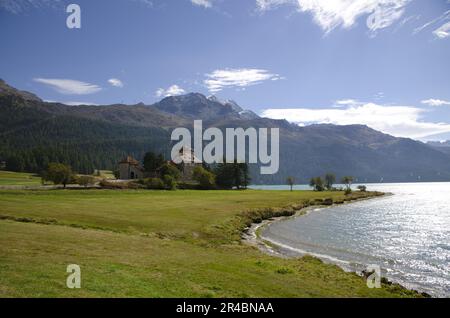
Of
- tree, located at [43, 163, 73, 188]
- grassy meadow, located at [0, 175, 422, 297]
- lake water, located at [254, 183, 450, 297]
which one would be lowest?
lake water, located at [254, 183, 450, 297]

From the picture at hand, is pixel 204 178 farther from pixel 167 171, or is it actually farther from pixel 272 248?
pixel 272 248

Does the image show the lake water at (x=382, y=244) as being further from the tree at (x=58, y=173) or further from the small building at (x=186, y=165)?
the small building at (x=186, y=165)

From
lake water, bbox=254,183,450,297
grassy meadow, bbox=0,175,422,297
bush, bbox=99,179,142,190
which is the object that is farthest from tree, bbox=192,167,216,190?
grassy meadow, bbox=0,175,422,297

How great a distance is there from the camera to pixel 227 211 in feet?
246

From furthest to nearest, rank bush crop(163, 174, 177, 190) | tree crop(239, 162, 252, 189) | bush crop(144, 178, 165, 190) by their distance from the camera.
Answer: tree crop(239, 162, 252, 189)
bush crop(163, 174, 177, 190)
bush crop(144, 178, 165, 190)

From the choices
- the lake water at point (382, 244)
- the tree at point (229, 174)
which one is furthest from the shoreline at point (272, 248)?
the tree at point (229, 174)

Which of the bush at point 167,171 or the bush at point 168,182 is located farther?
the bush at point 167,171

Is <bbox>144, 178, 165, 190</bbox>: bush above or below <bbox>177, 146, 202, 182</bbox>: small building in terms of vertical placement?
below

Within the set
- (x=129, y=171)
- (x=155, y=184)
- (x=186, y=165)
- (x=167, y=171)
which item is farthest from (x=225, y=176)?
(x=155, y=184)

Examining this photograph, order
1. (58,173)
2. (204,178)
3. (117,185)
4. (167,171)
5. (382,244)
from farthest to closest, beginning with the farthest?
(204,178) < (167,171) < (117,185) < (58,173) < (382,244)

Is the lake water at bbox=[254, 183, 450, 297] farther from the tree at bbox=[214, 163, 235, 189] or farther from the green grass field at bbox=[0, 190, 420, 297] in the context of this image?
the tree at bbox=[214, 163, 235, 189]

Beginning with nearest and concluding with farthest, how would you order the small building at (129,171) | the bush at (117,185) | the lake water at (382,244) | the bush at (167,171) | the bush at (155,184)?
the lake water at (382,244) → the bush at (117,185) → the bush at (155,184) → the bush at (167,171) → the small building at (129,171)
